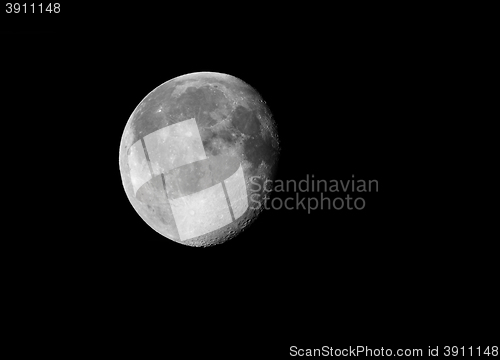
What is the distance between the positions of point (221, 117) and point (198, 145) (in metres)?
0.40

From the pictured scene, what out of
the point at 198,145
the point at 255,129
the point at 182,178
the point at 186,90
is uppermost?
the point at 186,90

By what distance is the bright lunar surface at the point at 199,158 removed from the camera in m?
3.61

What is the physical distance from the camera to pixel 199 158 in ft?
11.7

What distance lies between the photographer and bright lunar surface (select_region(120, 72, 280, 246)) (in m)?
3.61

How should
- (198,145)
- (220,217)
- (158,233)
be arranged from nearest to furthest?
1. (198,145)
2. (220,217)
3. (158,233)

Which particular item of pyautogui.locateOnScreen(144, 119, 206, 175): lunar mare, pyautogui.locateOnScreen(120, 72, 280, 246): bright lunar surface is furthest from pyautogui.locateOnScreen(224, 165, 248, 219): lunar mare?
pyautogui.locateOnScreen(144, 119, 206, 175): lunar mare

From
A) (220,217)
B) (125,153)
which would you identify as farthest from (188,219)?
(125,153)

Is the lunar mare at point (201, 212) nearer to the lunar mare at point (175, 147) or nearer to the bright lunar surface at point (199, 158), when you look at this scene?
the bright lunar surface at point (199, 158)

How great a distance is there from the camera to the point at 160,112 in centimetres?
378

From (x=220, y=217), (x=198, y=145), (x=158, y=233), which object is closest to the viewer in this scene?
(x=198, y=145)

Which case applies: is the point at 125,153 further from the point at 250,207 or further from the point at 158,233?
the point at 250,207

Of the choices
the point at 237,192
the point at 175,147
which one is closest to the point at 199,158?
the point at 175,147

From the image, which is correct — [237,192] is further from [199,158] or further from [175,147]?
[175,147]

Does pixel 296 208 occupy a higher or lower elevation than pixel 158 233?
higher
